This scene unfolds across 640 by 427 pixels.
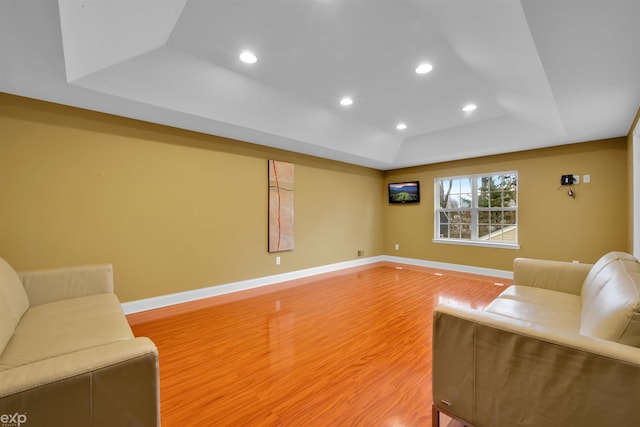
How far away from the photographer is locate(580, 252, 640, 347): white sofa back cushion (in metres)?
1.03

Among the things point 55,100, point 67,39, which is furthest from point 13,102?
point 67,39

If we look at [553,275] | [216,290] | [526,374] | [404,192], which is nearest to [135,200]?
[216,290]

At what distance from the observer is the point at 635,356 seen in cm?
90

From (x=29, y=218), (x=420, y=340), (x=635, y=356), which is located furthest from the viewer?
(x=29, y=218)

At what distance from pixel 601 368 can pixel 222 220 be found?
3.94m

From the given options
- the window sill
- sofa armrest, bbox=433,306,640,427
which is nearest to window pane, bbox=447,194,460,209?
the window sill

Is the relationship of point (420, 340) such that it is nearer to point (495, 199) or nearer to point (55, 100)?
point (495, 199)

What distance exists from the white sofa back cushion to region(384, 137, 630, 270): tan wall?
316 cm

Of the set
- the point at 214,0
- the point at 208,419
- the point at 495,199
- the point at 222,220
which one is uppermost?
the point at 214,0

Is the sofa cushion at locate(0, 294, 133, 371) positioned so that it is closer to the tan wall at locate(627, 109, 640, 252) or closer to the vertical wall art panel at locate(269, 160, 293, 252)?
the vertical wall art panel at locate(269, 160, 293, 252)

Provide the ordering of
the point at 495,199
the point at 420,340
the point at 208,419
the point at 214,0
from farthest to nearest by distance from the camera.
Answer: the point at 495,199
the point at 420,340
the point at 214,0
the point at 208,419
